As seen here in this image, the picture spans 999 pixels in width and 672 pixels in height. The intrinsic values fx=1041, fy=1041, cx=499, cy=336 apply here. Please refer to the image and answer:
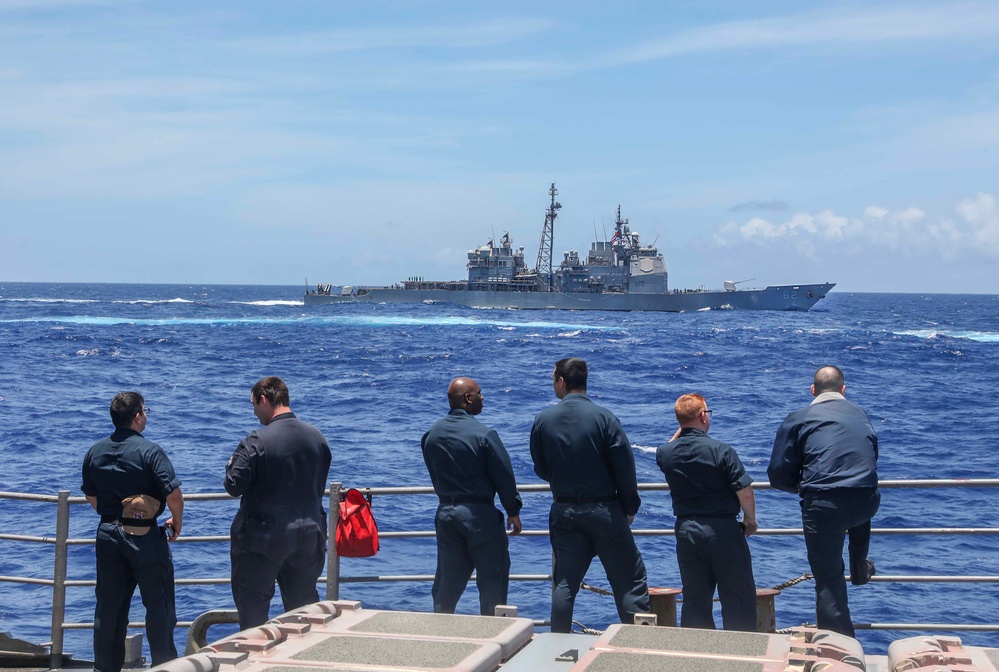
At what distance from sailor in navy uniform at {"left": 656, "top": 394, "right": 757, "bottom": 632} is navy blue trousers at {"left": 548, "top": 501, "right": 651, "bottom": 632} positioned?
26cm

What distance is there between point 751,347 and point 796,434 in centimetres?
5182

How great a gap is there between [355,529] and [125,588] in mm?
1245

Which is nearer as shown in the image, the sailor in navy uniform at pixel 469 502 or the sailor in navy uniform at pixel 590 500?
the sailor in navy uniform at pixel 590 500

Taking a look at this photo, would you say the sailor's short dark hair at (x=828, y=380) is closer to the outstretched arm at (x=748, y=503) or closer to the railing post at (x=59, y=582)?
the outstretched arm at (x=748, y=503)

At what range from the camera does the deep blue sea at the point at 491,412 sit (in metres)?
12.4

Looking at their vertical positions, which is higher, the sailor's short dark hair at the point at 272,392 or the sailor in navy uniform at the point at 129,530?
the sailor's short dark hair at the point at 272,392

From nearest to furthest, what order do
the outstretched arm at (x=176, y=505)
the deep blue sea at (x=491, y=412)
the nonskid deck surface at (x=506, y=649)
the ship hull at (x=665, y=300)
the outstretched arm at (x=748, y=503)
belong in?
the nonskid deck surface at (x=506, y=649)
the outstretched arm at (x=176, y=505)
the outstretched arm at (x=748, y=503)
the deep blue sea at (x=491, y=412)
the ship hull at (x=665, y=300)

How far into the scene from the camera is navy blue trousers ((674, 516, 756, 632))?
17.7 ft

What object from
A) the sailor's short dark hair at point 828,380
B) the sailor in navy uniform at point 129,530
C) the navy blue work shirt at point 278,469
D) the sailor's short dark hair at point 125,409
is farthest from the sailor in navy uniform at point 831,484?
the sailor's short dark hair at point 125,409

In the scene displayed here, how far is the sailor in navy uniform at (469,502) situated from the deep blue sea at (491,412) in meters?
4.98

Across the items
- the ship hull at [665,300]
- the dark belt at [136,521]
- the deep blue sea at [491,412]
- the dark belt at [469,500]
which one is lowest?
the deep blue sea at [491,412]

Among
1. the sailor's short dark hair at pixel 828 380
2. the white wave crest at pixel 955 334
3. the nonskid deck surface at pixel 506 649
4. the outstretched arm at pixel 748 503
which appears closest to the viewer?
the nonskid deck surface at pixel 506 649

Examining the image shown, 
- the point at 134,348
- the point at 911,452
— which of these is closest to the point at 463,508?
the point at 911,452

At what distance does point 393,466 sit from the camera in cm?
2003
